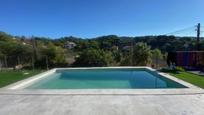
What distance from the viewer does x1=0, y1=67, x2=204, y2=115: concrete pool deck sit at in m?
5.26

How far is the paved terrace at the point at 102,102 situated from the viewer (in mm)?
5254

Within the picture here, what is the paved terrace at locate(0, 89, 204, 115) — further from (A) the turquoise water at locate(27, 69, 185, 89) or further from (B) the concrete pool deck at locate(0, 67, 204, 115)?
(A) the turquoise water at locate(27, 69, 185, 89)

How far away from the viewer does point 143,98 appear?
6438mm

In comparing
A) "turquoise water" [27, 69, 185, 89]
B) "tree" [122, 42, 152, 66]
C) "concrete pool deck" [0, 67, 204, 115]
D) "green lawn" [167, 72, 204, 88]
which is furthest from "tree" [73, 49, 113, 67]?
"concrete pool deck" [0, 67, 204, 115]

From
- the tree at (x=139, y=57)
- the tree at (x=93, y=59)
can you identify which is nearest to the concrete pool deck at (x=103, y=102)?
the tree at (x=93, y=59)

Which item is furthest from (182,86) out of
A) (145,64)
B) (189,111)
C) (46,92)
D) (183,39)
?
(183,39)

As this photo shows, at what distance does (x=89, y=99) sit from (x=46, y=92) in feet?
5.47

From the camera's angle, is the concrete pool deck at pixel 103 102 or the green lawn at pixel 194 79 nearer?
the concrete pool deck at pixel 103 102

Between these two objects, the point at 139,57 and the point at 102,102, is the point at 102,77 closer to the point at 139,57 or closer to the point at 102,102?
the point at 139,57

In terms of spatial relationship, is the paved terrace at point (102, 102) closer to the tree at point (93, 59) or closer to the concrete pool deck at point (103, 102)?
the concrete pool deck at point (103, 102)

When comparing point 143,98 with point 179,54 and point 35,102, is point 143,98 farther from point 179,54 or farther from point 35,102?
point 179,54

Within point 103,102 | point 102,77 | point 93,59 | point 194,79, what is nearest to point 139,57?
point 93,59

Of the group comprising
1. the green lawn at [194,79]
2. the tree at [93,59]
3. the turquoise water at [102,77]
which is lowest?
the turquoise water at [102,77]

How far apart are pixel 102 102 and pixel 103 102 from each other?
1.0 inches
